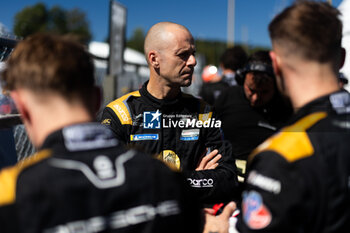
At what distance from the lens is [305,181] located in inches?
45.9

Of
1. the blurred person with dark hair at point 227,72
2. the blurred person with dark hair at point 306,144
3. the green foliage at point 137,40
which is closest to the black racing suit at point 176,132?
the blurred person with dark hair at point 306,144

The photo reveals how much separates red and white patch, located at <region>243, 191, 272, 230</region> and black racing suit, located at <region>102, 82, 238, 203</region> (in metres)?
1.01

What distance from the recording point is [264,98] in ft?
10.6

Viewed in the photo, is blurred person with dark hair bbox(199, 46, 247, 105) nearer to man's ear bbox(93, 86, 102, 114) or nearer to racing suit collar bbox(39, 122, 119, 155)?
man's ear bbox(93, 86, 102, 114)

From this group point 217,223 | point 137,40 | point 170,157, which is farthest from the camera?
point 137,40

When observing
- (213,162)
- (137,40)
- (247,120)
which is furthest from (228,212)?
(137,40)

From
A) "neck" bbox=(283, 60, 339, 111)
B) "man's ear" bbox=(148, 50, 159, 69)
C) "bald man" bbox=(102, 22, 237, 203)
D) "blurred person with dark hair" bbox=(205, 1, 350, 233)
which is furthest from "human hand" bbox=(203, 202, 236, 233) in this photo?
"man's ear" bbox=(148, 50, 159, 69)

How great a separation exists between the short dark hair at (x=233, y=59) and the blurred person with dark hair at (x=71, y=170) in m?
4.48

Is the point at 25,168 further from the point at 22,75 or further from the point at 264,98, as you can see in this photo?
the point at 264,98

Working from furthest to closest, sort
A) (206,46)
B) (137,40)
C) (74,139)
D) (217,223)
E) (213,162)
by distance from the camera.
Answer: (206,46)
(137,40)
(213,162)
(217,223)
(74,139)

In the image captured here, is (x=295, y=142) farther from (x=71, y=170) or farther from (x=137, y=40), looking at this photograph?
(x=137, y=40)

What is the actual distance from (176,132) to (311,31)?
1.38 meters

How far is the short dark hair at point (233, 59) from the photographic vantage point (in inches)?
219

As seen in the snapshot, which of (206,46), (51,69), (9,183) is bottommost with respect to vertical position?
(9,183)
